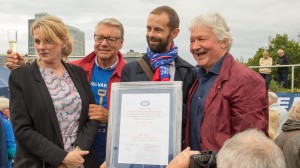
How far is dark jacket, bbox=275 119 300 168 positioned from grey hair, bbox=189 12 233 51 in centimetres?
178

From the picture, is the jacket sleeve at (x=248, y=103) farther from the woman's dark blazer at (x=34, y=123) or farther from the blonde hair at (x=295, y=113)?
the blonde hair at (x=295, y=113)

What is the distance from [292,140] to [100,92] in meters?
2.09

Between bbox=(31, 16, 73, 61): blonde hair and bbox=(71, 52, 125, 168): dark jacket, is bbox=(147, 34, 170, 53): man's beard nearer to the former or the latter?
bbox=(71, 52, 125, 168): dark jacket

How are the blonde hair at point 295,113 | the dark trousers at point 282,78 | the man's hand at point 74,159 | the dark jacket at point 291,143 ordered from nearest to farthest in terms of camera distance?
the man's hand at point 74,159 → the dark jacket at point 291,143 → the blonde hair at point 295,113 → the dark trousers at point 282,78

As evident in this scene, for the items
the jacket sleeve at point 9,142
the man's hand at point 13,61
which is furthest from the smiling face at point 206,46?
the jacket sleeve at point 9,142

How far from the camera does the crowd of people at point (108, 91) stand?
275 centimetres

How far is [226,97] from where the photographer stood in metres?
2.75

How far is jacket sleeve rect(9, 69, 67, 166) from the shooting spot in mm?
3000

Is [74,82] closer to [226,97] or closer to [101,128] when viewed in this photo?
[101,128]

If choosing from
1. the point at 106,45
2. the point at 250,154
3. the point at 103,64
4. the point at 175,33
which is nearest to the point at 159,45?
the point at 175,33

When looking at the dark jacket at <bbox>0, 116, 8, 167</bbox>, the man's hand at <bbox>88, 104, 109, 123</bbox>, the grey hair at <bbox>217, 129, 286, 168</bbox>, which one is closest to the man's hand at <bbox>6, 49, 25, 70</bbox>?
the man's hand at <bbox>88, 104, 109, 123</bbox>

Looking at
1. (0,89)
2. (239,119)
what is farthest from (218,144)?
(0,89)

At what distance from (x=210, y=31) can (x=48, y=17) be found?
127cm

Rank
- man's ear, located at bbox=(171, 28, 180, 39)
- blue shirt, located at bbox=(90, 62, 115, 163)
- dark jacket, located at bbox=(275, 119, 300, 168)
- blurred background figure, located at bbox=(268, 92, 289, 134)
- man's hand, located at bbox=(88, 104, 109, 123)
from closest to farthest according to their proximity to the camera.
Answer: man's hand, located at bbox=(88, 104, 109, 123)
man's ear, located at bbox=(171, 28, 180, 39)
blue shirt, located at bbox=(90, 62, 115, 163)
dark jacket, located at bbox=(275, 119, 300, 168)
blurred background figure, located at bbox=(268, 92, 289, 134)
